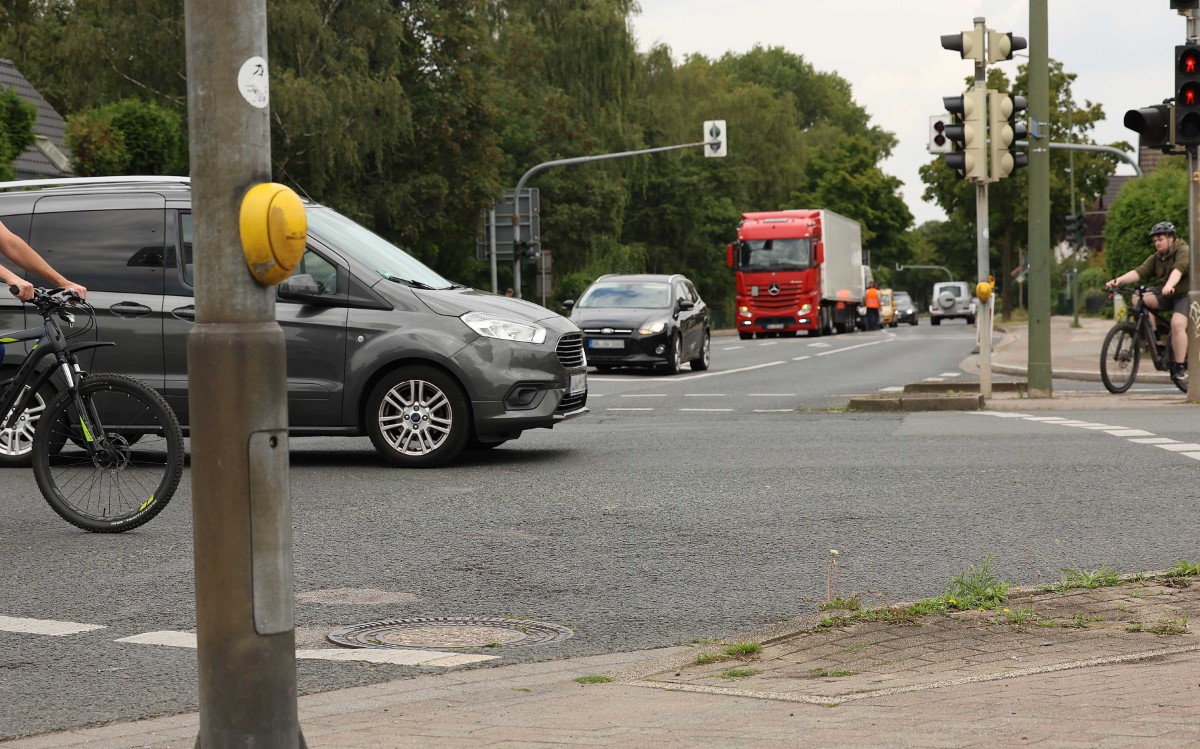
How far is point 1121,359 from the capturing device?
18.8 meters

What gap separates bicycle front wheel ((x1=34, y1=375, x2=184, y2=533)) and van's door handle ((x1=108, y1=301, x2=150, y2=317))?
3.07 metres

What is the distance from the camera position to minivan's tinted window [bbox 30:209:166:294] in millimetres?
11648

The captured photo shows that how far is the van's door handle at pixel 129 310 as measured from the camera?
1152cm

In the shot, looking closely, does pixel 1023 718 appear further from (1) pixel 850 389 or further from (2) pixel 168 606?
(1) pixel 850 389

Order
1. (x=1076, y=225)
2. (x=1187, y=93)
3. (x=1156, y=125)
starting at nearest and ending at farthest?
(x=1187, y=93) → (x=1156, y=125) → (x=1076, y=225)

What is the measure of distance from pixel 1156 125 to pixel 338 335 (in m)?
9.24

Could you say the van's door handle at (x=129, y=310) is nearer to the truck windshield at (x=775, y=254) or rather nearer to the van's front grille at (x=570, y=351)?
the van's front grille at (x=570, y=351)

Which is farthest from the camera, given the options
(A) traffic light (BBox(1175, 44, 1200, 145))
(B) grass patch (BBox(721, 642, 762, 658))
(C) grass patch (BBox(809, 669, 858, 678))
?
(A) traffic light (BBox(1175, 44, 1200, 145))

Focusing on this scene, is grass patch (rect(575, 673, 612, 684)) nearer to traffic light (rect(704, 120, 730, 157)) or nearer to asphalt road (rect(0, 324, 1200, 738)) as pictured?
asphalt road (rect(0, 324, 1200, 738))

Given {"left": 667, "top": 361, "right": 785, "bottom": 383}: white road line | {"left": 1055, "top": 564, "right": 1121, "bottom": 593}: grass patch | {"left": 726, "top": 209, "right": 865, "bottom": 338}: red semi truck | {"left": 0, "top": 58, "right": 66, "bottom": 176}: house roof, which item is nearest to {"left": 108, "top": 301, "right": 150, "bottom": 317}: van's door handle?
{"left": 1055, "top": 564, "right": 1121, "bottom": 593}: grass patch

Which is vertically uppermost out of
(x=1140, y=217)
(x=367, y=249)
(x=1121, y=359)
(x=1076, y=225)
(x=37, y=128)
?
(x=37, y=128)

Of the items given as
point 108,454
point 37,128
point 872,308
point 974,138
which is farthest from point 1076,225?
point 108,454

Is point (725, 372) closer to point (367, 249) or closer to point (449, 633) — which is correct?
point (367, 249)

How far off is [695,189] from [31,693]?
72.9m
